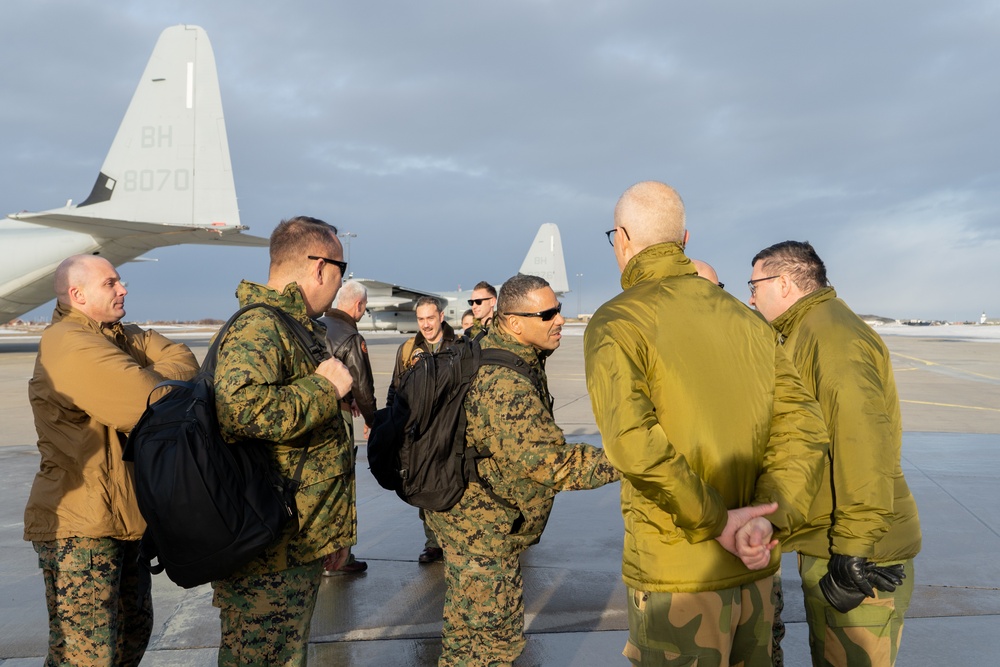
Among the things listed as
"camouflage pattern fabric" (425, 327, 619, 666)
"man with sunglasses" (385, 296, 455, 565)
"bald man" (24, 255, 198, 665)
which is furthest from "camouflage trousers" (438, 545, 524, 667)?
"man with sunglasses" (385, 296, 455, 565)

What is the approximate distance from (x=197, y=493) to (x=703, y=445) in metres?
1.47

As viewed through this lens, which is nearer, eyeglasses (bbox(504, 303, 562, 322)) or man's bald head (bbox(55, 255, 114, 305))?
man's bald head (bbox(55, 255, 114, 305))

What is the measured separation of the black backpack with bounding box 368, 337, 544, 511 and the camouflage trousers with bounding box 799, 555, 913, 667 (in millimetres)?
1326

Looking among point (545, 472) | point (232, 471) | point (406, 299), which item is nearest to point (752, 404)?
point (545, 472)

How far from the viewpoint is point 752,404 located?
1.84 meters

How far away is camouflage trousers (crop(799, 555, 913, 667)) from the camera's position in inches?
89.1

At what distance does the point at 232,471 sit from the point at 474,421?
38.6 inches

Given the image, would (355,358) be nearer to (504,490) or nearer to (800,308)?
(504,490)

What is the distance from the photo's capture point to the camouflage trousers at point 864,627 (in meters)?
2.26

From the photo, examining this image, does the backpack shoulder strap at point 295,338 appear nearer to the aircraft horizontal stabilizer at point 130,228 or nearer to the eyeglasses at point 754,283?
the eyeglasses at point 754,283

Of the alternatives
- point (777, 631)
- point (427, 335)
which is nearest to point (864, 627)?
point (777, 631)

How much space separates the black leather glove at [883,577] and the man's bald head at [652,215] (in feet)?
4.27

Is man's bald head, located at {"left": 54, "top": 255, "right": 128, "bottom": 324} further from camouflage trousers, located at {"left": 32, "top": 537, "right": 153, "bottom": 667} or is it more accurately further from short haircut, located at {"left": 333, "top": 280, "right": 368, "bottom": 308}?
short haircut, located at {"left": 333, "top": 280, "right": 368, "bottom": 308}

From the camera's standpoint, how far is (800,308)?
8.19 ft
